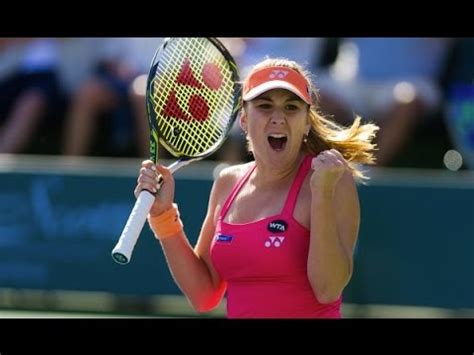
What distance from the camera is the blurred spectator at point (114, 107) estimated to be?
358 inches

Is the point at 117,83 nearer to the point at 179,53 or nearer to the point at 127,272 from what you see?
the point at 127,272

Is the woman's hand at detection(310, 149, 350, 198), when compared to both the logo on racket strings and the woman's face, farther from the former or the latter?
the logo on racket strings

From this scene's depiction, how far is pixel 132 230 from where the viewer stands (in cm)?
400

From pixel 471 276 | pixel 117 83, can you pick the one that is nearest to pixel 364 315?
pixel 471 276

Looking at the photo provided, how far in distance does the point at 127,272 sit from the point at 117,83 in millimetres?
2108

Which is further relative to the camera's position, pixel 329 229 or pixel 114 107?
pixel 114 107

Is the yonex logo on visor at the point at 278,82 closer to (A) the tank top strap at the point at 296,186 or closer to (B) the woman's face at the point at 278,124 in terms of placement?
(B) the woman's face at the point at 278,124

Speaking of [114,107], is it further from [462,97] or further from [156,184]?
[156,184]

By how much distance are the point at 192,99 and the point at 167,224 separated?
55cm

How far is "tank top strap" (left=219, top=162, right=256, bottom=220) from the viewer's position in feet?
13.8

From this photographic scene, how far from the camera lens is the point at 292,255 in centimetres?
393

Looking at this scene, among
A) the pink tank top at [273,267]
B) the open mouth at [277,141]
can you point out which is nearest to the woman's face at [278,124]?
the open mouth at [277,141]

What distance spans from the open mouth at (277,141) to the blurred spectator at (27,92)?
549 centimetres

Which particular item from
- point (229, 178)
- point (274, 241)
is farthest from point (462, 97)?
point (274, 241)
